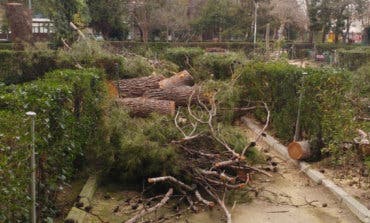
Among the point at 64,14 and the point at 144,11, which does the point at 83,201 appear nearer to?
the point at 64,14

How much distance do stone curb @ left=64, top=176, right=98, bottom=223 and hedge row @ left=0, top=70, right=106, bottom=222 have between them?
21cm

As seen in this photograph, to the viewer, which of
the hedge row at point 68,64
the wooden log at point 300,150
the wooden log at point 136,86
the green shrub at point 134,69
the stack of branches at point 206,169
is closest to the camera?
the stack of branches at point 206,169

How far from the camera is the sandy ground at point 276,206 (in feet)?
18.7

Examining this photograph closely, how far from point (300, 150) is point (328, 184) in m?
1.07

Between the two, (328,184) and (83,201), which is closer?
(83,201)

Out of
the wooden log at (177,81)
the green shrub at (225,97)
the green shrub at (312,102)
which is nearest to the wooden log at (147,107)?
the green shrub at (225,97)

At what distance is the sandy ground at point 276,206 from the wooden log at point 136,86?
5.46 metres

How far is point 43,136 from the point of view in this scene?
14.2ft

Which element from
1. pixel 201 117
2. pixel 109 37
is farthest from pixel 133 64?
pixel 109 37

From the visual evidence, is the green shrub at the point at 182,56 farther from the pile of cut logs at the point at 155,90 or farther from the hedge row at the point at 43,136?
the hedge row at the point at 43,136

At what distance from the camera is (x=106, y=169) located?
22.1 ft

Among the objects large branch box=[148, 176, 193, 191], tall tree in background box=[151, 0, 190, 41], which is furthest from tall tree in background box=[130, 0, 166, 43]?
large branch box=[148, 176, 193, 191]

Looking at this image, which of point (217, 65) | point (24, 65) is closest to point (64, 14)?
point (24, 65)

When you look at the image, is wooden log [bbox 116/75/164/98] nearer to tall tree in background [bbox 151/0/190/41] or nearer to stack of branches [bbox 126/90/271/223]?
stack of branches [bbox 126/90/271/223]
